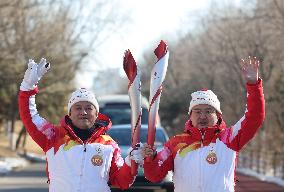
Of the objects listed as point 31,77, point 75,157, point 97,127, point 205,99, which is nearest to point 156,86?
point 205,99

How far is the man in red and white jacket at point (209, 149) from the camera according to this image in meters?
5.29

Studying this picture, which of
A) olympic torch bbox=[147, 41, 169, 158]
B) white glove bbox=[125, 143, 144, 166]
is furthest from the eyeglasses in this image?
white glove bbox=[125, 143, 144, 166]

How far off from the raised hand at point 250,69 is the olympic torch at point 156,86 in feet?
2.04

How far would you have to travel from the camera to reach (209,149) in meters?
5.37

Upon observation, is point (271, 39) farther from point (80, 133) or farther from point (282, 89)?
point (80, 133)

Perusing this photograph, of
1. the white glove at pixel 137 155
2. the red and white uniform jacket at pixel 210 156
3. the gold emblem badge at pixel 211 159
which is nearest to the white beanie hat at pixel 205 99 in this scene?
the red and white uniform jacket at pixel 210 156

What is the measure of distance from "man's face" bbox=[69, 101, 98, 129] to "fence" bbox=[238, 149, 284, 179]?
1523cm

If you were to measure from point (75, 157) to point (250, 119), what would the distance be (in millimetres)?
1334

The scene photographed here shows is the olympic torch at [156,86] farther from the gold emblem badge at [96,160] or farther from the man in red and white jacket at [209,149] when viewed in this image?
the gold emblem badge at [96,160]

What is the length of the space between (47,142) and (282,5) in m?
21.9

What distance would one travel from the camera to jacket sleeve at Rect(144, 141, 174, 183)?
533 centimetres

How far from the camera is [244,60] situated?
539 centimetres

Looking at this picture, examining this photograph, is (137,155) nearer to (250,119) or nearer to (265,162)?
(250,119)

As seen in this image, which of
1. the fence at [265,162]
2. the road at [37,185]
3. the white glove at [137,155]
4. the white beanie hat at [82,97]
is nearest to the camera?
the white glove at [137,155]
